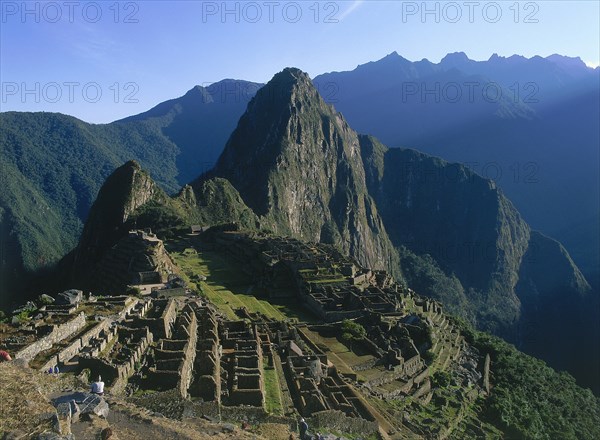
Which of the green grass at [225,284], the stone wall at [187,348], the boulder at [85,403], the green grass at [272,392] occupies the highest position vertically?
the boulder at [85,403]

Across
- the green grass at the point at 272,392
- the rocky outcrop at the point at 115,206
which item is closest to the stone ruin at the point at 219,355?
the green grass at the point at 272,392

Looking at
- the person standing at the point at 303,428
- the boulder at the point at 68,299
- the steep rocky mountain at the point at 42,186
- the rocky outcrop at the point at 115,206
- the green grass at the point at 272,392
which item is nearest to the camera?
the person standing at the point at 303,428

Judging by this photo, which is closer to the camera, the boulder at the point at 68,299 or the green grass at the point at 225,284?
the boulder at the point at 68,299

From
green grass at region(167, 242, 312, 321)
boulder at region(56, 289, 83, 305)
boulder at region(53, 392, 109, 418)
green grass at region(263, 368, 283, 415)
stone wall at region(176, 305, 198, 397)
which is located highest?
boulder at region(53, 392, 109, 418)

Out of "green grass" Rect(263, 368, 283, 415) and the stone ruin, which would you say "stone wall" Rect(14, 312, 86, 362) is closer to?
the stone ruin

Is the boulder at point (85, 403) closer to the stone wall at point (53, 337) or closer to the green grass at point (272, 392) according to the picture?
the stone wall at point (53, 337)

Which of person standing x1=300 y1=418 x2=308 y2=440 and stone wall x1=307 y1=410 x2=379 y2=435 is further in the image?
stone wall x1=307 y1=410 x2=379 y2=435

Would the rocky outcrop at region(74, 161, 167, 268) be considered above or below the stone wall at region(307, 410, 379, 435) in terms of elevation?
above

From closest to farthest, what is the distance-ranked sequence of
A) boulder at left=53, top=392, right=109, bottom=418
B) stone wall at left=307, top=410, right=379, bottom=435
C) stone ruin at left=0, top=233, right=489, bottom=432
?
boulder at left=53, top=392, right=109, bottom=418, stone ruin at left=0, top=233, right=489, bottom=432, stone wall at left=307, top=410, right=379, bottom=435

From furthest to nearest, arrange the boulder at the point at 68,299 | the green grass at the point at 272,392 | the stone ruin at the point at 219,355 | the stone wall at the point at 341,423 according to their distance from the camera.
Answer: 1. the boulder at the point at 68,299
2. the stone wall at the point at 341,423
3. the green grass at the point at 272,392
4. the stone ruin at the point at 219,355

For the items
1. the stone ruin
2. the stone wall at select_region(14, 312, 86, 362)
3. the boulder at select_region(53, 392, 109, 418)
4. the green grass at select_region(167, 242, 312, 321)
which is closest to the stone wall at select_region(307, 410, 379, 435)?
the stone ruin
